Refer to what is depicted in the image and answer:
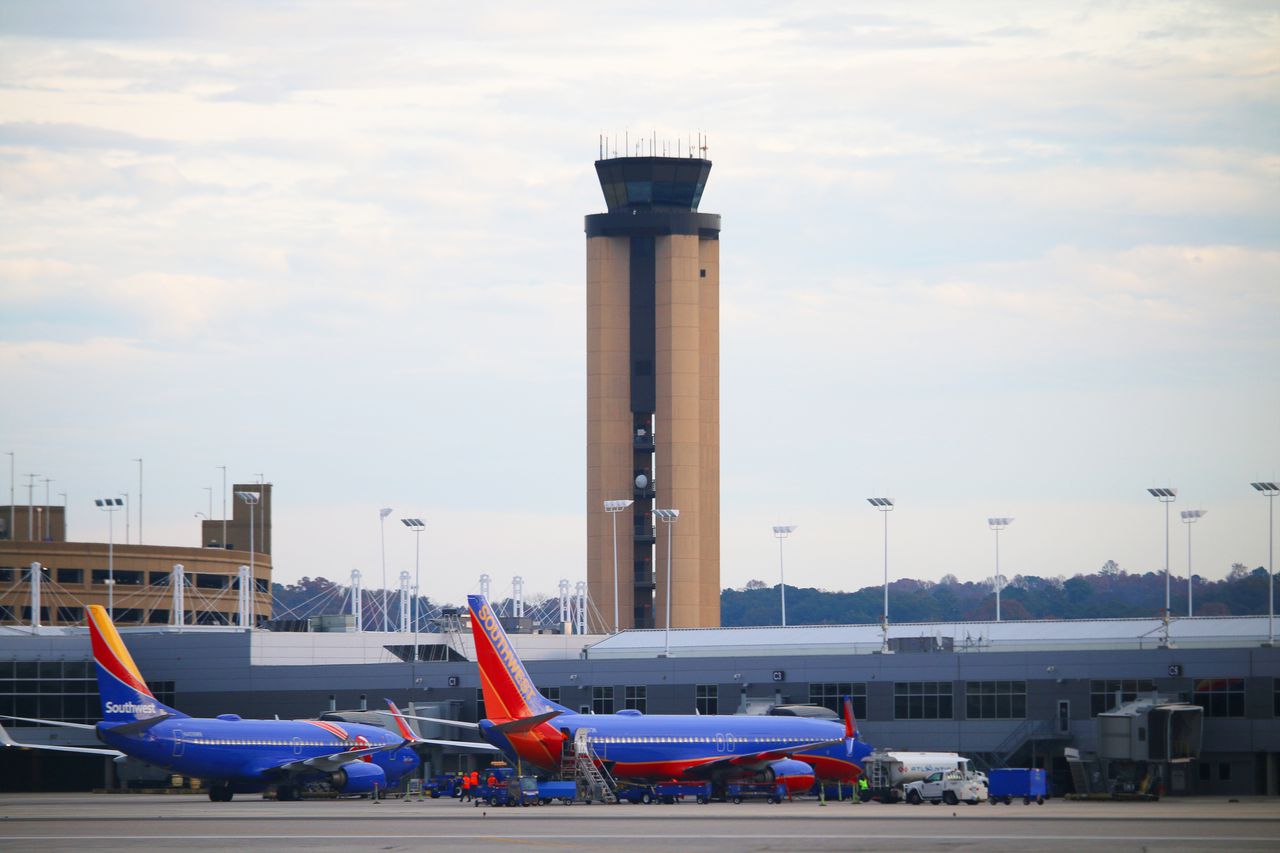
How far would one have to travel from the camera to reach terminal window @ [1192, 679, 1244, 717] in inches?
3906

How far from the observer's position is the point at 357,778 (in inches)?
3777

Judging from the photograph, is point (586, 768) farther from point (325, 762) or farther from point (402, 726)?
point (402, 726)

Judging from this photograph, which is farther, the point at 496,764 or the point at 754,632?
the point at 754,632

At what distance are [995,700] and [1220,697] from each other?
11.7 meters

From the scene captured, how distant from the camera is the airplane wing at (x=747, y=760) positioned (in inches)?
3593

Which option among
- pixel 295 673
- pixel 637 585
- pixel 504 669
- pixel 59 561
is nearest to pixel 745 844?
pixel 504 669

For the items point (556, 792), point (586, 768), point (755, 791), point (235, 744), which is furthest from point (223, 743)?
point (755, 791)

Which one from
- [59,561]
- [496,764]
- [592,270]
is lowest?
[496,764]

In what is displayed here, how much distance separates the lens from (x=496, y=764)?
10525cm

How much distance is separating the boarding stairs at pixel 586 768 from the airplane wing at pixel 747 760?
4.07m

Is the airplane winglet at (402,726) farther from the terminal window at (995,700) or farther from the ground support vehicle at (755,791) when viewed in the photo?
the terminal window at (995,700)

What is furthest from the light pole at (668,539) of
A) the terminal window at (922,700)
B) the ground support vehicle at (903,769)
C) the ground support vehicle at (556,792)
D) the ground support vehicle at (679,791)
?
the ground support vehicle at (556,792)

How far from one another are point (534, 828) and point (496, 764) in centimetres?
3759

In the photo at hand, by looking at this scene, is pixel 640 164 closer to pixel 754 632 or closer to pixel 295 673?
pixel 754 632
